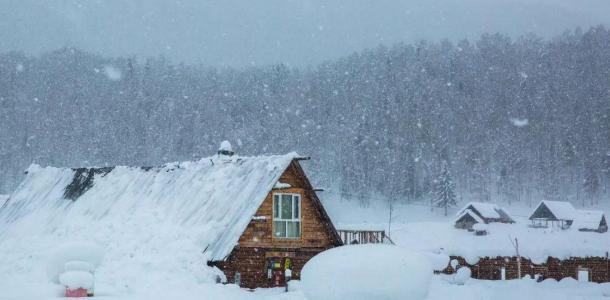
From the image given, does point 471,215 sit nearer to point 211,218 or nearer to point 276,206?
point 276,206

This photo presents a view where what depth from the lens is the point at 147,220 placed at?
30.3 metres

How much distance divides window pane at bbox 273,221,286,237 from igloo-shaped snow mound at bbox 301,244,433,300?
48.6ft

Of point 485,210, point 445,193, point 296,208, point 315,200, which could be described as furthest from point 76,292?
point 445,193

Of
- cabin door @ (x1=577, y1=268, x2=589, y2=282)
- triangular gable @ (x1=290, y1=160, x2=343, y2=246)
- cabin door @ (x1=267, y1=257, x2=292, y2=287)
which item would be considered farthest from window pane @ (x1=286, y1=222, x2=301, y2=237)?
cabin door @ (x1=577, y1=268, x2=589, y2=282)

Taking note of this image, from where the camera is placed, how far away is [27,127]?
133125 mm

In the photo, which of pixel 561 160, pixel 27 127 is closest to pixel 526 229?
pixel 561 160

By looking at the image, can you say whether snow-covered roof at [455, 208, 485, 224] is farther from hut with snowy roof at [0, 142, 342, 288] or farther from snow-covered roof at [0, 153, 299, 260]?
snow-covered roof at [0, 153, 299, 260]

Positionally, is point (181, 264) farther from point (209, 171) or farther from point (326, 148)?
point (326, 148)

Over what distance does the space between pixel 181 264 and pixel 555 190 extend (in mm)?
105654

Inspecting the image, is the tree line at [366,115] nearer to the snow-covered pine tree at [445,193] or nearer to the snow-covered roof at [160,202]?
the snow-covered pine tree at [445,193]

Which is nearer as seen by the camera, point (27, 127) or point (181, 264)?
point (181, 264)

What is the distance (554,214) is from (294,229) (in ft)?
229

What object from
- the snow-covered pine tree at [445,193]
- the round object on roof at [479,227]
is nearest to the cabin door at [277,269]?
the round object on roof at [479,227]

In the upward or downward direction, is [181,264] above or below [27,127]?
below
